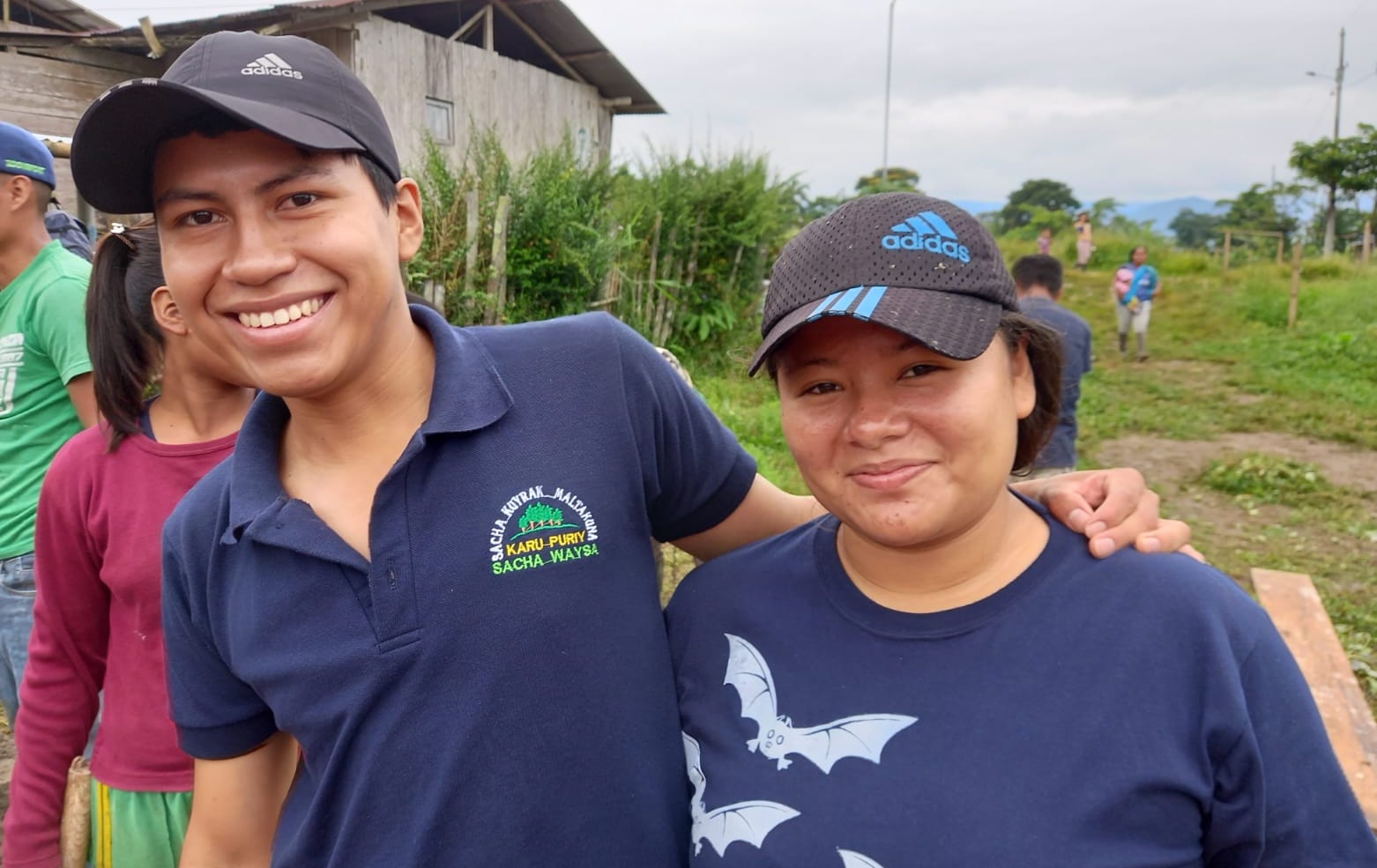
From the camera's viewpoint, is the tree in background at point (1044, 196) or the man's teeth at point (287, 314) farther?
the tree in background at point (1044, 196)

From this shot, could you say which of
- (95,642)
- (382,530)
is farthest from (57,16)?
(382,530)

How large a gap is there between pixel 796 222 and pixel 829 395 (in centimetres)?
1318

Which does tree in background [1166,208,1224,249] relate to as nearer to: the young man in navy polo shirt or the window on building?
the window on building

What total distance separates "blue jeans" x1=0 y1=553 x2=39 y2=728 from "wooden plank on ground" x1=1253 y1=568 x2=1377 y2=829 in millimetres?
3620

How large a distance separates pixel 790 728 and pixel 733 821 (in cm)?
15

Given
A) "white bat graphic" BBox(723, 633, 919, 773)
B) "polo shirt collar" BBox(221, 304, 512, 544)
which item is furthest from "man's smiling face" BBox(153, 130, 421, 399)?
"white bat graphic" BBox(723, 633, 919, 773)

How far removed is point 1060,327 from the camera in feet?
18.9

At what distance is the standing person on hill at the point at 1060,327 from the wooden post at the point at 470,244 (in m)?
4.17

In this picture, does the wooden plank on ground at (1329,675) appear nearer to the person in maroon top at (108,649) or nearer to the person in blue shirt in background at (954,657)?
the person in blue shirt in background at (954,657)

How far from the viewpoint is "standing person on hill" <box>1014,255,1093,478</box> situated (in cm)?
600

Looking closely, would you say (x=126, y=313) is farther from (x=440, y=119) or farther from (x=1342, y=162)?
(x=1342, y=162)

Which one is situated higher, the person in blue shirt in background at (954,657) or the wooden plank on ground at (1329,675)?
the person in blue shirt in background at (954,657)

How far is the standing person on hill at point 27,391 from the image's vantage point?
267cm

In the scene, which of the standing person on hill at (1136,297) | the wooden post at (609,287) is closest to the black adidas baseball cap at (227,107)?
the wooden post at (609,287)
